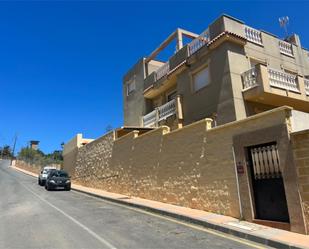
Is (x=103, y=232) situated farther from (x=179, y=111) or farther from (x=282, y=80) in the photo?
(x=282, y=80)

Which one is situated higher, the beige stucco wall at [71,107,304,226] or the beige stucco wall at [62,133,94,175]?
the beige stucco wall at [62,133,94,175]

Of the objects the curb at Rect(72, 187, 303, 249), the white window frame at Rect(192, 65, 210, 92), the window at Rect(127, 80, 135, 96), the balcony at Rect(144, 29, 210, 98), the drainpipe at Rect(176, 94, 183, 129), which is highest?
the window at Rect(127, 80, 135, 96)

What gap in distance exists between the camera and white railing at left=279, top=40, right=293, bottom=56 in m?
18.2

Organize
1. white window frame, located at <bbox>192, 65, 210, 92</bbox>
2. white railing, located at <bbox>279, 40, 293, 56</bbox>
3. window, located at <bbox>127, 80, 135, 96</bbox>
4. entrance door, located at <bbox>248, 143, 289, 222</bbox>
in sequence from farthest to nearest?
window, located at <bbox>127, 80, 135, 96</bbox>, white railing, located at <bbox>279, 40, 293, 56</bbox>, white window frame, located at <bbox>192, 65, 210, 92</bbox>, entrance door, located at <bbox>248, 143, 289, 222</bbox>

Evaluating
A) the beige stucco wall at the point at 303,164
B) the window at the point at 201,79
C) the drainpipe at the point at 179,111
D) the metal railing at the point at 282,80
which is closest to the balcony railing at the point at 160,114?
the drainpipe at the point at 179,111

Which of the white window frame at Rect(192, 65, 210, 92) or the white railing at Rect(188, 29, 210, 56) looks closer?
the white window frame at Rect(192, 65, 210, 92)

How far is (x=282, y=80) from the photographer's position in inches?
593

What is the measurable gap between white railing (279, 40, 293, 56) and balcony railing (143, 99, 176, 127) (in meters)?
7.17

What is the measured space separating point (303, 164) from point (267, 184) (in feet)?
4.76

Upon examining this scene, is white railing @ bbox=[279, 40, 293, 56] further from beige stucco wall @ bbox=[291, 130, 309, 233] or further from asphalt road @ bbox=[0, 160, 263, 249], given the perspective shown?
asphalt road @ bbox=[0, 160, 263, 249]

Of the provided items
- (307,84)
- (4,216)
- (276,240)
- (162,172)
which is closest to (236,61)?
(307,84)

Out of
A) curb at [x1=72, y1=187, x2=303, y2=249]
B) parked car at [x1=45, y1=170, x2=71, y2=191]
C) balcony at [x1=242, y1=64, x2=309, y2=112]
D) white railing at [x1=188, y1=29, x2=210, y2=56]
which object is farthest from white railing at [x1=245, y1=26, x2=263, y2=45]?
parked car at [x1=45, y1=170, x2=71, y2=191]

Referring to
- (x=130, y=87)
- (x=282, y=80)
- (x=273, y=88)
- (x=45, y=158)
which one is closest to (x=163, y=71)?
(x=130, y=87)

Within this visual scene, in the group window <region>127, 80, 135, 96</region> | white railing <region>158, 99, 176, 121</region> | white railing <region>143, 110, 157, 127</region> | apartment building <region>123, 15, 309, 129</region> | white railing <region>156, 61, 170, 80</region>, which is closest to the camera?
apartment building <region>123, 15, 309, 129</region>
